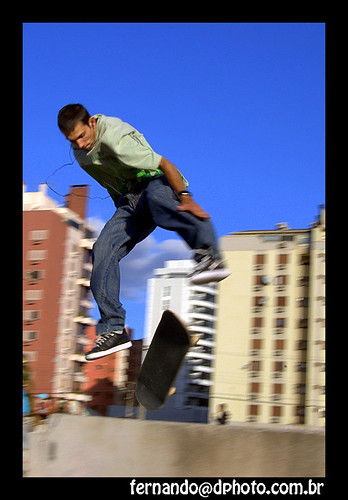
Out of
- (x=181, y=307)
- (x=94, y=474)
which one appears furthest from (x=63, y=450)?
(x=181, y=307)

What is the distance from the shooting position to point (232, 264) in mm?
40812

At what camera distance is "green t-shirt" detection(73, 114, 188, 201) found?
12.7ft

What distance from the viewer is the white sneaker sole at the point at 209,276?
154 inches

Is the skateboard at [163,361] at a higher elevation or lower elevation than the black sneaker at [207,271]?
lower

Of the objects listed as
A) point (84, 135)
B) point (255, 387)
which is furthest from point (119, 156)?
point (255, 387)

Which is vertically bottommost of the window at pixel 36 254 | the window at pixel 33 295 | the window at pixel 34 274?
the window at pixel 33 295

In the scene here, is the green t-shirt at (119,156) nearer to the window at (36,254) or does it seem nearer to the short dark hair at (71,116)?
the short dark hair at (71,116)

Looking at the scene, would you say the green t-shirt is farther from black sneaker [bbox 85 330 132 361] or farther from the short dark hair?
black sneaker [bbox 85 330 132 361]

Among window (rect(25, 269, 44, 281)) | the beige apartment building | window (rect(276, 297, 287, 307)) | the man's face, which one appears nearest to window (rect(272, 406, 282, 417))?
the beige apartment building

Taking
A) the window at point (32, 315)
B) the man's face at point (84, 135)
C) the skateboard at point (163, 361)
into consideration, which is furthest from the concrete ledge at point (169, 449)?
the window at point (32, 315)

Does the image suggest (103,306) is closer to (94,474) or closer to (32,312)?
(94,474)

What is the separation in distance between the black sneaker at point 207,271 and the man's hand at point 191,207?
0.24m

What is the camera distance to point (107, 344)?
13.5 ft

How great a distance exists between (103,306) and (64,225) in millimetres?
33144
